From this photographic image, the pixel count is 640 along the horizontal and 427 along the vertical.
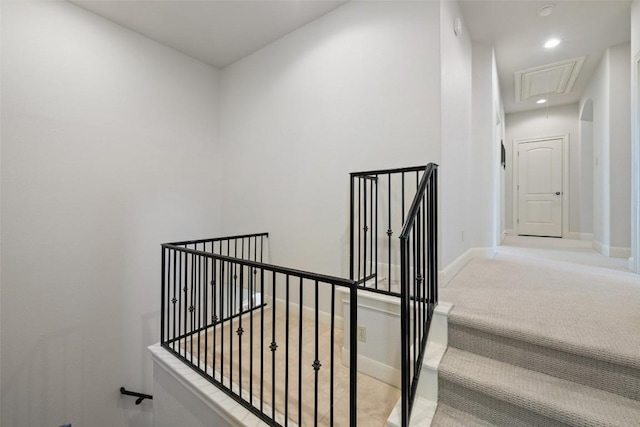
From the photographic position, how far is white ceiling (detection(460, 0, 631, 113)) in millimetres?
2828

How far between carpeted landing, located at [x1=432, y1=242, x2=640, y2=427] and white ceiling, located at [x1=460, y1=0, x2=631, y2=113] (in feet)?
9.36

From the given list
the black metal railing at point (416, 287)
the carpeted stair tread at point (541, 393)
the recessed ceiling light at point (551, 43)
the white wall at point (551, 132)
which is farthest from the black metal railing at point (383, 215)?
the white wall at point (551, 132)

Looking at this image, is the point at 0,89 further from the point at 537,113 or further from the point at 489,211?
the point at 537,113

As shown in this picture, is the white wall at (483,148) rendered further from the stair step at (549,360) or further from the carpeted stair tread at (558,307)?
the stair step at (549,360)

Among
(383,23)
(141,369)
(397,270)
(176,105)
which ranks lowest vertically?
(141,369)

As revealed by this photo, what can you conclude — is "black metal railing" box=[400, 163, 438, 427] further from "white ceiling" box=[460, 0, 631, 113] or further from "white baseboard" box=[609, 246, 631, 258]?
"white baseboard" box=[609, 246, 631, 258]

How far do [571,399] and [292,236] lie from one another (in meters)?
2.48

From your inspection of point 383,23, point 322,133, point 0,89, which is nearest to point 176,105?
point 0,89

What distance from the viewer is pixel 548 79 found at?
446 cm

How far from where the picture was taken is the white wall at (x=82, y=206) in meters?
2.39

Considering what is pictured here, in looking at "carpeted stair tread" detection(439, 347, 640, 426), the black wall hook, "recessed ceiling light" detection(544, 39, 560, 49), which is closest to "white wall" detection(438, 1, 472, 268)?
"carpeted stair tread" detection(439, 347, 640, 426)

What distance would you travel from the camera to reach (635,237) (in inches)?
108

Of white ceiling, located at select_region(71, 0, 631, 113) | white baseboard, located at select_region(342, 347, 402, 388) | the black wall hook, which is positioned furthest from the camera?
the black wall hook

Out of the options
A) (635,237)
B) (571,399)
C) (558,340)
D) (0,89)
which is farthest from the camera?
(635,237)
